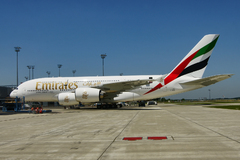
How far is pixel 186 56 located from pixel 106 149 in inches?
884

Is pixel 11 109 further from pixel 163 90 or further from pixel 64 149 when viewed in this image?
pixel 64 149

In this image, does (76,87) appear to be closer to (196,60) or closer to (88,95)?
(88,95)

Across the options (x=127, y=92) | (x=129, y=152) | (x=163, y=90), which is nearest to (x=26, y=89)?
(x=127, y=92)

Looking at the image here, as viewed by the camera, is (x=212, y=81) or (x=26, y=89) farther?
(x=26, y=89)

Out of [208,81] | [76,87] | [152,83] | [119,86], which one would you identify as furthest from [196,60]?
[76,87]

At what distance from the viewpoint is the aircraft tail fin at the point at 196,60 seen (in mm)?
25562

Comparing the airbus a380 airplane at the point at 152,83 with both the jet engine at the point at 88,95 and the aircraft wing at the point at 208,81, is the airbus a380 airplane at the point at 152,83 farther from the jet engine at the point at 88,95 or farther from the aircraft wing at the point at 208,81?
the jet engine at the point at 88,95

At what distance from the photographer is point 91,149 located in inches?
217

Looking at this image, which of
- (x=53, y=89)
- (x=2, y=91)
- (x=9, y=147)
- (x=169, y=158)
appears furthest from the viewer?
(x=2, y=91)

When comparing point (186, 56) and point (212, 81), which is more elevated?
point (186, 56)

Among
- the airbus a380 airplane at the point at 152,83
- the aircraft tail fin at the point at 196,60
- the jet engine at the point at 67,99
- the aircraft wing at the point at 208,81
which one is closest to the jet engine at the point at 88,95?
the jet engine at the point at 67,99

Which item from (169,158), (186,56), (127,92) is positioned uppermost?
(186,56)

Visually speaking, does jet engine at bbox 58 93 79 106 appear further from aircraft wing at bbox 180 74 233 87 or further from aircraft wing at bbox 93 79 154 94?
aircraft wing at bbox 180 74 233 87

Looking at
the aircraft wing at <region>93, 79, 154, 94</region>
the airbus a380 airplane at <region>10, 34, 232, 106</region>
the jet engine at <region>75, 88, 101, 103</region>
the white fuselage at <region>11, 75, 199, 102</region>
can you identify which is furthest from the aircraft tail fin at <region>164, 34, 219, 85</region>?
the jet engine at <region>75, 88, 101, 103</region>
